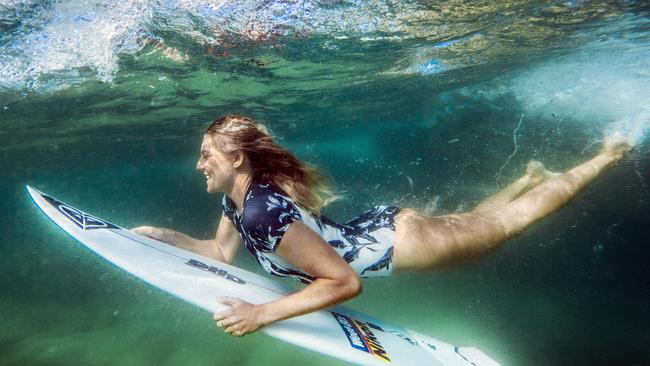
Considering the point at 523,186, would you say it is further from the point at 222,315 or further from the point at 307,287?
the point at 222,315

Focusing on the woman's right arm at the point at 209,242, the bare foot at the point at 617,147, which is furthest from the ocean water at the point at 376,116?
the woman's right arm at the point at 209,242

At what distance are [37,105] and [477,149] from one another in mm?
24894

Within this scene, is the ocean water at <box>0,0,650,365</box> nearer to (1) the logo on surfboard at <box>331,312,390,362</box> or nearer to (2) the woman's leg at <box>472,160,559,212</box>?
(2) the woman's leg at <box>472,160,559,212</box>

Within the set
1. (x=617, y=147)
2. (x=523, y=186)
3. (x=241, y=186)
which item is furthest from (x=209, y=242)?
(x=617, y=147)

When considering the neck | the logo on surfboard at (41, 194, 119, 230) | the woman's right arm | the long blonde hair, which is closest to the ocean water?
the logo on surfboard at (41, 194, 119, 230)

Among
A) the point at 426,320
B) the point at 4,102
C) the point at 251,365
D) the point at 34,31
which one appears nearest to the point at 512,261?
the point at 426,320

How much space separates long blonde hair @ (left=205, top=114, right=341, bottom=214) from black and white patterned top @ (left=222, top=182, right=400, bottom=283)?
162mm

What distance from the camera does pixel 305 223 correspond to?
3.36m

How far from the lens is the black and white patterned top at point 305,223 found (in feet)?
10.1

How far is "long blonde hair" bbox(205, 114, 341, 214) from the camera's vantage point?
362 cm

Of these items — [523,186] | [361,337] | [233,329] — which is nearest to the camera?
[233,329]

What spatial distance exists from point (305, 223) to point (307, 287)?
0.60m

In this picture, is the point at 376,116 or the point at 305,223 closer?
the point at 305,223

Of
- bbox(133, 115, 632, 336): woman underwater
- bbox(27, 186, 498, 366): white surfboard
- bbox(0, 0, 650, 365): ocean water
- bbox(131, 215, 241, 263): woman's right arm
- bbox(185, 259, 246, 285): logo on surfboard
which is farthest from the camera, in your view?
bbox(0, 0, 650, 365): ocean water
